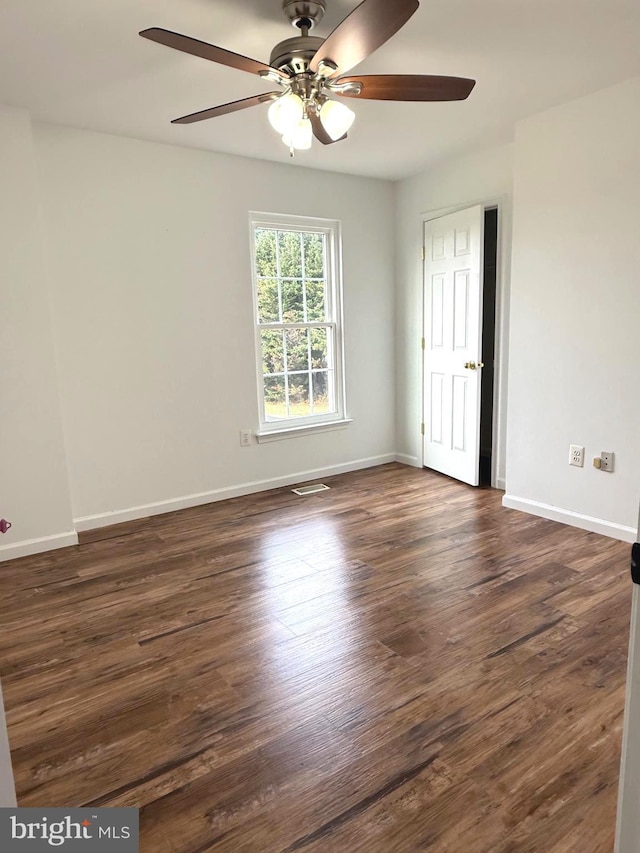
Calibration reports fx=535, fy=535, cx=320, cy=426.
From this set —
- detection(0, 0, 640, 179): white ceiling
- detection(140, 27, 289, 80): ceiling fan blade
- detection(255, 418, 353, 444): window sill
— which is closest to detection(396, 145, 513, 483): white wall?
detection(0, 0, 640, 179): white ceiling

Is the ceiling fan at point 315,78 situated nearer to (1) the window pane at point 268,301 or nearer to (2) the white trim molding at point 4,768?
(2) the white trim molding at point 4,768

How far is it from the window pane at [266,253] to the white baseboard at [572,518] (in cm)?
245

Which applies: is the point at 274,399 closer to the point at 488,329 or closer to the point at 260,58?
the point at 488,329

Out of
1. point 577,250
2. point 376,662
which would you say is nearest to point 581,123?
point 577,250

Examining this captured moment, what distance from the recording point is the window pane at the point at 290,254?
13.9ft

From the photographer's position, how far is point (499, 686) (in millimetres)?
1925

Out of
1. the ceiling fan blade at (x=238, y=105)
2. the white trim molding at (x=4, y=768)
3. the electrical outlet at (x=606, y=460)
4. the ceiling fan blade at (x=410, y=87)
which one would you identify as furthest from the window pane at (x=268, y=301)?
the white trim molding at (x=4, y=768)

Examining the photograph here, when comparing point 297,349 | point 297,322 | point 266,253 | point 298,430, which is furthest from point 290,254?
point 298,430

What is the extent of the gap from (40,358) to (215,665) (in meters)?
2.09

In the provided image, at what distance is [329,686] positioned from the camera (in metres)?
1.96

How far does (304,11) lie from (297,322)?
2.48 metres

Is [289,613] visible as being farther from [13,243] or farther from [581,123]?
[581,123]

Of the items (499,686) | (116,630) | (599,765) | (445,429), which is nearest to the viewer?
(599,765)

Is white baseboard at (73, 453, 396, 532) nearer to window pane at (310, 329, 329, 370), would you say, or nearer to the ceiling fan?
window pane at (310, 329, 329, 370)
